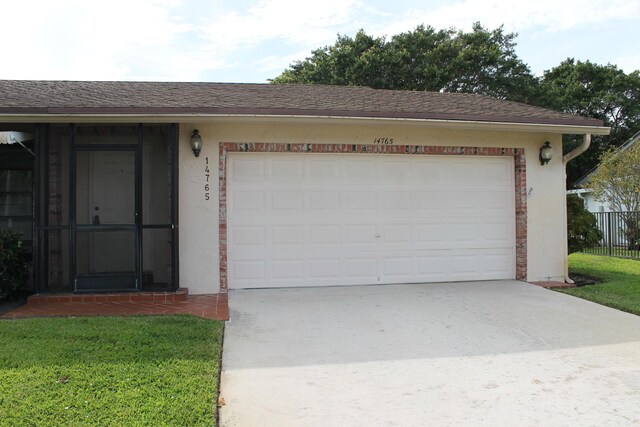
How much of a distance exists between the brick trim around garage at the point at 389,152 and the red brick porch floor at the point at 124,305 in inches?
33.8

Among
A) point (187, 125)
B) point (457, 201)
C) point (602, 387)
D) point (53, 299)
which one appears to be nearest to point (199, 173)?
point (187, 125)

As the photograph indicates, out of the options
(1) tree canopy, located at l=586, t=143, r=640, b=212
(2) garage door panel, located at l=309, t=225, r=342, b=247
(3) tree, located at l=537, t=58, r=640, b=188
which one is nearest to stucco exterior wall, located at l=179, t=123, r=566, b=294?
(2) garage door panel, located at l=309, t=225, r=342, b=247

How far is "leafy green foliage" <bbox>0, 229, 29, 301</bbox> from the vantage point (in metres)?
6.52

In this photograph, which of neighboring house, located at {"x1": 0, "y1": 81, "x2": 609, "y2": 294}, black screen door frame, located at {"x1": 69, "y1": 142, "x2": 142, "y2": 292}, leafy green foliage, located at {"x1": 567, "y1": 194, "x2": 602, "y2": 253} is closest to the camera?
black screen door frame, located at {"x1": 69, "y1": 142, "x2": 142, "y2": 292}

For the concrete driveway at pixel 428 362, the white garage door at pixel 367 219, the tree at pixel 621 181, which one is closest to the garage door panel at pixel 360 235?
the white garage door at pixel 367 219

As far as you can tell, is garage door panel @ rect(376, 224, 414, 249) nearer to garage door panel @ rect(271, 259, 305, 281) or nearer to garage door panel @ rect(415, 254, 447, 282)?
garage door panel @ rect(415, 254, 447, 282)

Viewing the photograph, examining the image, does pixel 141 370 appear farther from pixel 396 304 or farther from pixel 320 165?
pixel 320 165

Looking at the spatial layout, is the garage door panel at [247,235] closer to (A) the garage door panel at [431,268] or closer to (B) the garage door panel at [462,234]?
(A) the garage door panel at [431,268]

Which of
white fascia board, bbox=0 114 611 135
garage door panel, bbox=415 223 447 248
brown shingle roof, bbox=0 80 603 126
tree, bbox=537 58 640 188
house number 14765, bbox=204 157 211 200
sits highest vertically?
tree, bbox=537 58 640 188

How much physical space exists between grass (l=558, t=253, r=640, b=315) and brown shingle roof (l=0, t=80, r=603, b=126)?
2879 mm

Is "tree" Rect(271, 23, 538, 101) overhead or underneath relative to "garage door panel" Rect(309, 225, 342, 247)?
overhead

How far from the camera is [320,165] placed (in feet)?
25.6

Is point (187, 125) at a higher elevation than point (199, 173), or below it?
higher

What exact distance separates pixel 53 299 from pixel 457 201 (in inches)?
267
